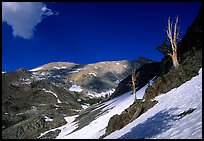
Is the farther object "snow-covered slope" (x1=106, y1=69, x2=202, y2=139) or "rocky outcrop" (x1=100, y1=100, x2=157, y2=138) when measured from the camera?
"rocky outcrop" (x1=100, y1=100, x2=157, y2=138)

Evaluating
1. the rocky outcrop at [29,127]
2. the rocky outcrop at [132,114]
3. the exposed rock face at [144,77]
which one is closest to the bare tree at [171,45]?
the rocky outcrop at [132,114]

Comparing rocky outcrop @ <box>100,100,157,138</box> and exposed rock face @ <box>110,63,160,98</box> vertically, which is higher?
exposed rock face @ <box>110,63,160,98</box>

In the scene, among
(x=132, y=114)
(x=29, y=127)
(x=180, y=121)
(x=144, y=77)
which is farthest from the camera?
(x=29, y=127)

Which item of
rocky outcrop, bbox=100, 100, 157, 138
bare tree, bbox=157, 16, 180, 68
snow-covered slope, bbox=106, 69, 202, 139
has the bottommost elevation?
snow-covered slope, bbox=106, 69, 202, 139

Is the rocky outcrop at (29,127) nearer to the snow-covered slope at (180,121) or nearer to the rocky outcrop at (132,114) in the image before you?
the rocky outcrop at (132,114)

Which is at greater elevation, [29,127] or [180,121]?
[29,127]

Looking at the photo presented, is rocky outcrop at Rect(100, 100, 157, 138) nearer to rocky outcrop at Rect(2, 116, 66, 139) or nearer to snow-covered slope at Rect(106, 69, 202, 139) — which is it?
snow-covered slope at Rect(106, 69, 202, 139)

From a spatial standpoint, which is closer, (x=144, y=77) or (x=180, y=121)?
(x=180, y=121)

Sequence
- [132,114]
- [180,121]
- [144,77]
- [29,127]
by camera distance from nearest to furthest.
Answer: [180,121], [132,114], [144,77], [29,127]

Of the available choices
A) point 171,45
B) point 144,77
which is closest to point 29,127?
point 144,77

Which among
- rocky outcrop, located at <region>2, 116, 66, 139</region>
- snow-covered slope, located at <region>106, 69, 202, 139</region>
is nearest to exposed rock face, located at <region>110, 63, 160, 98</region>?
rocky outcrop, located at <region>2, 116, 66, 139</region>

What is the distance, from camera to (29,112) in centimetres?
19925

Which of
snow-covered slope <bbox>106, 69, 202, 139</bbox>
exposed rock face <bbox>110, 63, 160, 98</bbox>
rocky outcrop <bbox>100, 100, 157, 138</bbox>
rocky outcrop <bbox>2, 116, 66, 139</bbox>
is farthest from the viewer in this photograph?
rocky outcrop <bbox>2, 116, 66, 139</bbox>

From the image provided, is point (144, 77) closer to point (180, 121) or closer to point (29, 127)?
point (29, 127)
